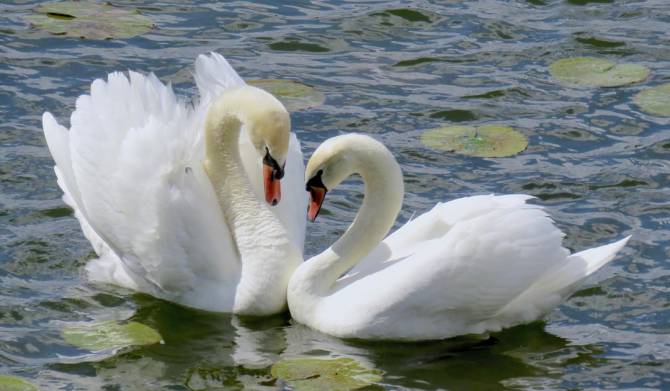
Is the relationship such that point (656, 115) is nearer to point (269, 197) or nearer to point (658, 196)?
point (658, 196)

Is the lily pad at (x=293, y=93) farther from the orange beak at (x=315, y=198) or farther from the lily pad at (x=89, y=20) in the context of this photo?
the orange beak at (x=315, y=198)

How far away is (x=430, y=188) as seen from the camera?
1223cm

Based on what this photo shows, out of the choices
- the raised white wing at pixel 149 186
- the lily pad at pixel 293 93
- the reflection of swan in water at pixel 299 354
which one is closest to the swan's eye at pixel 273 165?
the raised white wing at pixel 149 186

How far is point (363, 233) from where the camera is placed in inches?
402

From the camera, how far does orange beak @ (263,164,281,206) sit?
1008cm

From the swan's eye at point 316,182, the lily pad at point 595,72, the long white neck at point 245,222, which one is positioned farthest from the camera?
the lily pad at point 595,72

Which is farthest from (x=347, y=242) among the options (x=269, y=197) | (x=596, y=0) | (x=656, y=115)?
(x=596, y=0)

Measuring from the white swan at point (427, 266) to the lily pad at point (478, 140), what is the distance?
2495 millimetres

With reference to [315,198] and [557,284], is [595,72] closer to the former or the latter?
[557,284]

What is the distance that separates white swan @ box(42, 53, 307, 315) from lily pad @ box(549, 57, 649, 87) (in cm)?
402

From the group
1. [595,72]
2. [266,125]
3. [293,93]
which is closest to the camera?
[266,125]

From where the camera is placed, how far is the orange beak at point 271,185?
10.1 meters

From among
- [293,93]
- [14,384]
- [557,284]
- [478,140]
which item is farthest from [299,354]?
[293,93]

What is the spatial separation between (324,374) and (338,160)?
1304mm
